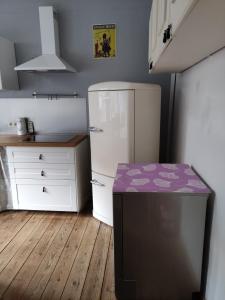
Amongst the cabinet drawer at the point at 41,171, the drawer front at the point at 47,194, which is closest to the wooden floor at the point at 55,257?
the drawer front at the point at 47,194

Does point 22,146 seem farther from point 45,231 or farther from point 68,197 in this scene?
point 45,231

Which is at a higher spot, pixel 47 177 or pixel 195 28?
pixel 195 28

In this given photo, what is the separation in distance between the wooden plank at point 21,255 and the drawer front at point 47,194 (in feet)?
0.63

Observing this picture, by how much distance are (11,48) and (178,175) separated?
95.4 inches

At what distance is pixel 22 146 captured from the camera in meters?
2.31

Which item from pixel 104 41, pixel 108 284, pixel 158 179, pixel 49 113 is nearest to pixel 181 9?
pixel 158 179

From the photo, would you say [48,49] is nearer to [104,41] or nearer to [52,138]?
[104,41]

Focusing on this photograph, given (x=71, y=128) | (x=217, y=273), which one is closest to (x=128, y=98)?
(x=71, y=128)

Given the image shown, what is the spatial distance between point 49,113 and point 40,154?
725mm

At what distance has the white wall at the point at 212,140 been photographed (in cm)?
106

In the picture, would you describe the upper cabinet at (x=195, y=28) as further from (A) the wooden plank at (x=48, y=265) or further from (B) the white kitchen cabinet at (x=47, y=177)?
(A) the wooden plank at (x=48, y=265)

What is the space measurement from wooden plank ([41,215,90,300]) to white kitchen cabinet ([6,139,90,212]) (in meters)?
0.31

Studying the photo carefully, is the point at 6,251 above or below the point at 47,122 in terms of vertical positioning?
below

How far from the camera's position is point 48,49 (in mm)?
2453
